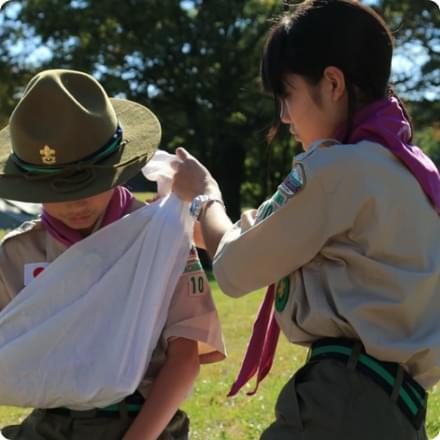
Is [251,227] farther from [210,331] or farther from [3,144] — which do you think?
[3,144]

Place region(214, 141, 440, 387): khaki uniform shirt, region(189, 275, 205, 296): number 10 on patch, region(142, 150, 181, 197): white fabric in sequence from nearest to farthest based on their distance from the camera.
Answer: region(214, 141, 440, 387): khaki uniform shirt, region(189, 275, 205, 296): number 10 on patch, region(142, 150, 181, 197): white fabric

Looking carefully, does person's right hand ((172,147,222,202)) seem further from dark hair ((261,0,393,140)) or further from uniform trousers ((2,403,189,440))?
uniform trousers ((2,403,189,440))

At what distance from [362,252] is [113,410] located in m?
0.88

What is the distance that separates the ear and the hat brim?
615 mm

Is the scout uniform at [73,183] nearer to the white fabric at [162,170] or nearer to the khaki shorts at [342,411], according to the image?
the white fabric at [162,170]

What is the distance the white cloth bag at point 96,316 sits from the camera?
216 cm

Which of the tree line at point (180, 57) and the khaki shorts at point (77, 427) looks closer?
the khaki shorts at point (77, 427)

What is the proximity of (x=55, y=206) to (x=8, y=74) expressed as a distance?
22042 mm

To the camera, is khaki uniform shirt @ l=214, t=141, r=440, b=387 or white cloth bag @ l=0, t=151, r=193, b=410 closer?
khaki uniform shirt @ l=214, t=141, r=440, b=387

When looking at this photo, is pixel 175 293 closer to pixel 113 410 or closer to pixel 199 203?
pixel 199 203

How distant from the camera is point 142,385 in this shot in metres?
2.32

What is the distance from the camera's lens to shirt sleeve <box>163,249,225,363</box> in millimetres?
2312

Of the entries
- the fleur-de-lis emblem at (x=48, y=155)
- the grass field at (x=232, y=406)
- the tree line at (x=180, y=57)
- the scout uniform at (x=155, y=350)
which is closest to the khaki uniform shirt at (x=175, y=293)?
the scout uniform at (x=155, y=350)

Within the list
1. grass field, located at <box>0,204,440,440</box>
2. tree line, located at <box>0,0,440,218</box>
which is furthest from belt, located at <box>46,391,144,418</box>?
tree line, located at <box>0,0,440,218</box>
